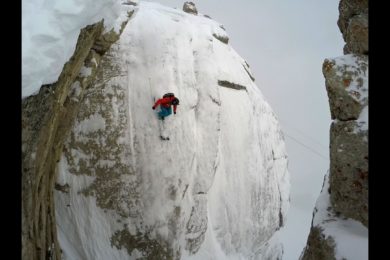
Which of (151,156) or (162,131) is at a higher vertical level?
(162,131)

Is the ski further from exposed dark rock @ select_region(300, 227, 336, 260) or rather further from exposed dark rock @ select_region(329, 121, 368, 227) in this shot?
exposed dark rock @ select_region(329, 121, 368, 227)

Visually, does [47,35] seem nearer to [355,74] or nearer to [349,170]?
[355,74]

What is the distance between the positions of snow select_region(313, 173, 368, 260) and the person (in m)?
7.82

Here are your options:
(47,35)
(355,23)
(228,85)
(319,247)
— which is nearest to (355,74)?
(355,23)

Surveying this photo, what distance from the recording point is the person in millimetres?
12172

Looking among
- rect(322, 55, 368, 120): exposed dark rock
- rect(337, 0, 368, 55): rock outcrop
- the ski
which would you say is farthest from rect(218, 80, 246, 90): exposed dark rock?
rect(322, 55, 368, 120): exposed dark rock

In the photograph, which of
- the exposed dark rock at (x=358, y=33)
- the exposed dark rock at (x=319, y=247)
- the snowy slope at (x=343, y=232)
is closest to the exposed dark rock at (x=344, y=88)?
the exposed dark rock at (x=358, y=33)

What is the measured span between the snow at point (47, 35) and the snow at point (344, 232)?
5308mm

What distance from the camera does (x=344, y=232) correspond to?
4.55 m

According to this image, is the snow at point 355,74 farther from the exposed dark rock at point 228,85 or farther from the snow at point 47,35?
the exposed dark rock at point 228,85

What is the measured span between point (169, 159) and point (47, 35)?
7.02 m

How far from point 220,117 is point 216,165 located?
225cm

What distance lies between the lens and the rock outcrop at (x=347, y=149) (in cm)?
449
